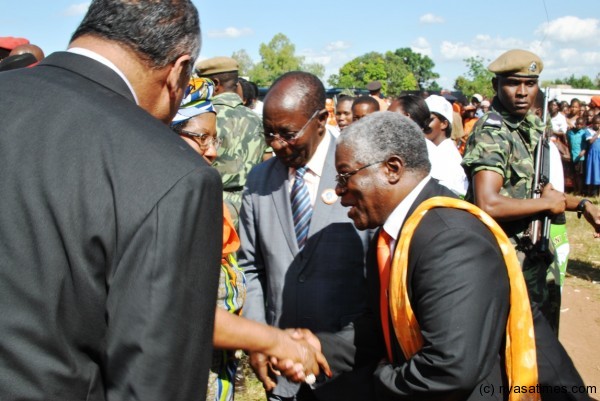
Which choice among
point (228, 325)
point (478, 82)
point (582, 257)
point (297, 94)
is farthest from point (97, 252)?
point (478, 82)

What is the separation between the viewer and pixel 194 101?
118 inches

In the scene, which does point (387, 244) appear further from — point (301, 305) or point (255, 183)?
point (255, 183)

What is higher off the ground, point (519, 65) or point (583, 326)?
point (519, 65)

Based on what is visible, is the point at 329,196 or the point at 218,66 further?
the point at 218,66

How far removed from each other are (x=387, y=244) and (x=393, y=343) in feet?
1.36

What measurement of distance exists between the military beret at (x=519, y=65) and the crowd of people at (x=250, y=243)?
0.04 ft

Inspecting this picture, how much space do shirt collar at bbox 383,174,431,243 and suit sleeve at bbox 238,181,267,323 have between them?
99 centimetres

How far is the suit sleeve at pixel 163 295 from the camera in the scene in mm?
1231

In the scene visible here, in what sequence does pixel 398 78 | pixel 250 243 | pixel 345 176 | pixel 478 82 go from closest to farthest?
1. pixel 345 176
2. pixel 250 243
3. pixel 478 82
4. pixel 398 78

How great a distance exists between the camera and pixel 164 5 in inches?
58.5

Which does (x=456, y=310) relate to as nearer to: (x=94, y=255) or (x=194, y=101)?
(x=94, y=255)

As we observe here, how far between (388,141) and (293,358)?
1027 mm

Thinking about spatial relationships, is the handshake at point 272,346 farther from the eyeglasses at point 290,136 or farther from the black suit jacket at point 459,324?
the eyeglasses at point 290,136

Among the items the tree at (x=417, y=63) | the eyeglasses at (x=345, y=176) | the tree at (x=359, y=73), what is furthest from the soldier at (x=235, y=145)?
the tree at (x=417, y=63)
